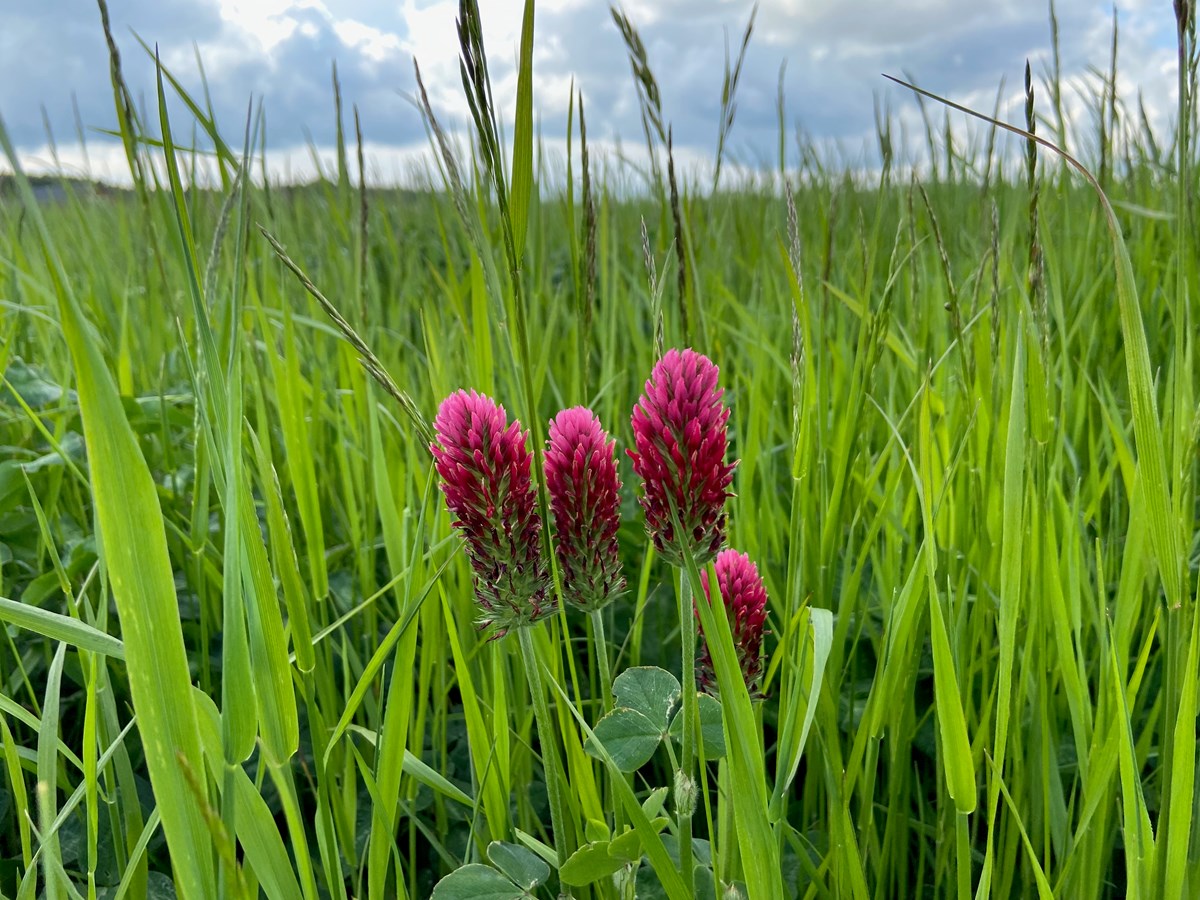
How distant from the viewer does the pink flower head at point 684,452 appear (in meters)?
0.76

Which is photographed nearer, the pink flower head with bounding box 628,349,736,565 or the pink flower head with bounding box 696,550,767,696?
the pink flower head with bounding box 628,349,736,565

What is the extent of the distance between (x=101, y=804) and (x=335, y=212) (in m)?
1.52

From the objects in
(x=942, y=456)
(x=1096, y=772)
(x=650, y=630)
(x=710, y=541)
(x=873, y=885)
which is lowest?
(x=873, y=885)

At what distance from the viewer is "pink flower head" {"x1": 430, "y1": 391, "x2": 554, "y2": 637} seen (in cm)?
84

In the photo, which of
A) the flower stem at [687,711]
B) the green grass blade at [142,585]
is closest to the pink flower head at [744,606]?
the flower stem at [687,711]

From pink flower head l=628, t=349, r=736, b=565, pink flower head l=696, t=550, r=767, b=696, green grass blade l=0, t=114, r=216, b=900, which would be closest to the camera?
green grass blade l=0, t=114, r=216, b=900

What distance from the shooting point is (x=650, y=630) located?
5.78 feet

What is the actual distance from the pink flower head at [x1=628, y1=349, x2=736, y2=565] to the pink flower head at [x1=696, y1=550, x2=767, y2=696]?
0.57 ft

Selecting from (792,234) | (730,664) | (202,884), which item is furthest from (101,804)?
(792,234)

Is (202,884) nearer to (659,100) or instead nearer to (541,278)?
(659,100)

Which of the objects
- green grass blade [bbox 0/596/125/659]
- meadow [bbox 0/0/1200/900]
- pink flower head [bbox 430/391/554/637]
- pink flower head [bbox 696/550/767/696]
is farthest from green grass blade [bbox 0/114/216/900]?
pink flower head [bbox 696/550/767/696]

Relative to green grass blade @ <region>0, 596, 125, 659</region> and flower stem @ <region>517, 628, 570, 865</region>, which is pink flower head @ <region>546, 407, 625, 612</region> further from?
green grass blade @ <region>0, 596, 125, 659</region>

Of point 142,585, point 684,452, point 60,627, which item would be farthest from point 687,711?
point 60,627

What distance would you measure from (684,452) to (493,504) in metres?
0.20
